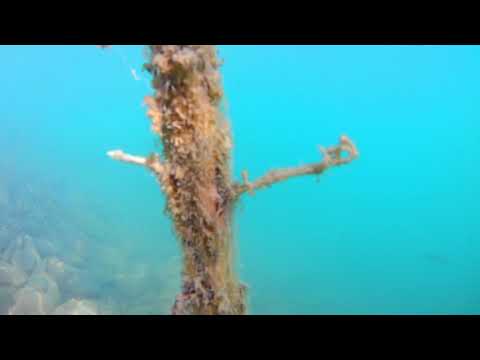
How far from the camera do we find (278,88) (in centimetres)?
11100

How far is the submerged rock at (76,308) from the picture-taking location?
25.5 feet

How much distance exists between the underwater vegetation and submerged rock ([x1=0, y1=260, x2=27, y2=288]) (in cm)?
743

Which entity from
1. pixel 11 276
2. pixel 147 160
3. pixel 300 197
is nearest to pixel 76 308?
pixel 11 276

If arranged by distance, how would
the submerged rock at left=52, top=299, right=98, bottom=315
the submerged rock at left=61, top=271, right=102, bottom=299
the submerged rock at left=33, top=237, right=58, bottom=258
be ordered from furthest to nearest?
1. the submerged rock at left=33, top=237, right=58, bottom=258
2. the submerged rock at left=61, top=271, right=102, bottom=299
3. the submerged rock at left=52, top=299, right=98, bottom=315

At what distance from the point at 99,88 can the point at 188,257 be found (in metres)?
119

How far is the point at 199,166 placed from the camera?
97.0 inches

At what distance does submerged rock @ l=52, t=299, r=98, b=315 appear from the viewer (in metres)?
7.79

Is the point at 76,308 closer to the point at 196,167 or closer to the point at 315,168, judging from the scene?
the point at 196,167

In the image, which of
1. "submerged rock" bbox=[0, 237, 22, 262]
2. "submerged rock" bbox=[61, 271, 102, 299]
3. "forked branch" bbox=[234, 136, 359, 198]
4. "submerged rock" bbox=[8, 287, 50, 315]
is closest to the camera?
"forked branch" bbox=[234, 136, 359, 198]

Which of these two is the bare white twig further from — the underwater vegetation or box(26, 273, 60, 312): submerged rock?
box(26, 273, 60, 312): submerged rock

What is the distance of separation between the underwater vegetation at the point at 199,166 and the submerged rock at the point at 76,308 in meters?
6.13

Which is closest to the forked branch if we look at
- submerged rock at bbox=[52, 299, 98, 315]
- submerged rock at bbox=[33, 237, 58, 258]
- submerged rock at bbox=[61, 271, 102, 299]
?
submerged rock at bbox=[52, 299, 98, 315]
